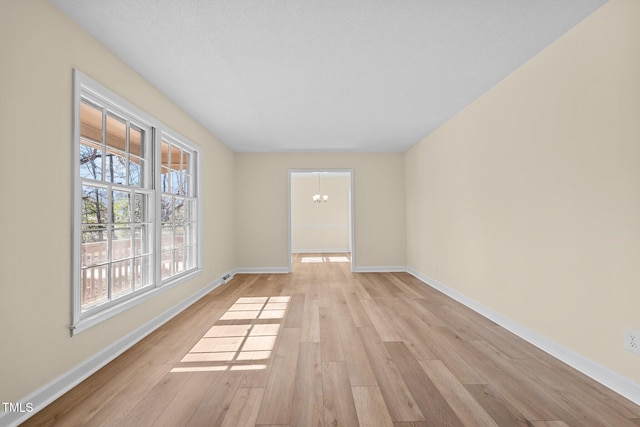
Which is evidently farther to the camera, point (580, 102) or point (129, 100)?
point (129, 100)

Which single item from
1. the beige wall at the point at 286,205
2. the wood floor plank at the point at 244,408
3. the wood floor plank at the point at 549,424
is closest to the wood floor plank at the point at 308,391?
the wood floor plank at the point at 244,408

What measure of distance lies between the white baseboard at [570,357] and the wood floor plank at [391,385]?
1347mm

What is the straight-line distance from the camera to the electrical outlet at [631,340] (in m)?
1.80

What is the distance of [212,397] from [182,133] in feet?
10.3

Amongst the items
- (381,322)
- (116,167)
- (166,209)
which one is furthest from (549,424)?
(166,209)

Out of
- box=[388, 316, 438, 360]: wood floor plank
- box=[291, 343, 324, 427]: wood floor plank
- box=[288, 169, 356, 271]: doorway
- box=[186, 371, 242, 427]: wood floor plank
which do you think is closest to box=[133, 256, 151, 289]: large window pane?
box=[186, 371, 242, 427]: wood floor plank

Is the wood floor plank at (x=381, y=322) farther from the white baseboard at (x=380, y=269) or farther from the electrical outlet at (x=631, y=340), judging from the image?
the white baseboard at (x=380, y=269)

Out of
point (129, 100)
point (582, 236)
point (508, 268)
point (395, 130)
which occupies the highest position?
point (395, 130)

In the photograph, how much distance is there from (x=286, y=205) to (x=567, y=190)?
4666 mm

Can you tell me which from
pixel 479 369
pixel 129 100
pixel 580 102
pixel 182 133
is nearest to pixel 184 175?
pixel 182 133

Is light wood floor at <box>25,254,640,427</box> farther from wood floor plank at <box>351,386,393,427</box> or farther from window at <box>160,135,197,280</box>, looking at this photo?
window at <box>160,135,197,280</box>

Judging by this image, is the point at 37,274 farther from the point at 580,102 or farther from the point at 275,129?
the point at 580,102

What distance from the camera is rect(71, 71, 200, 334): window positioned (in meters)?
2.23

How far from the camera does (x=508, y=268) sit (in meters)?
2.97
